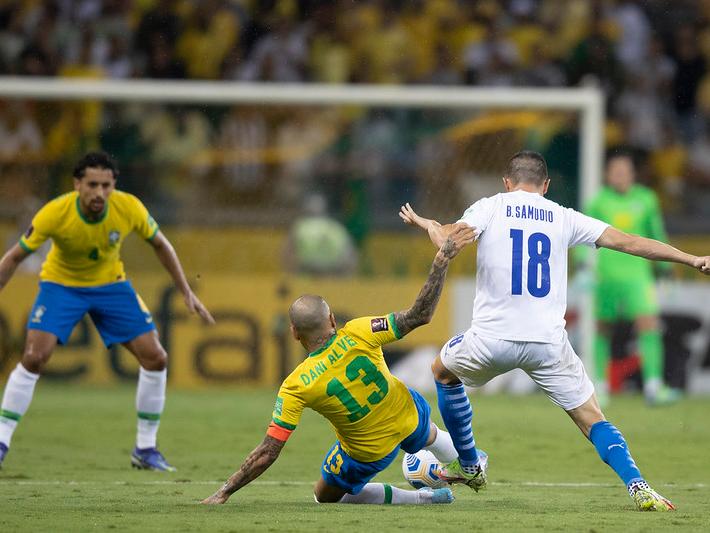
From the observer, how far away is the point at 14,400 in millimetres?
8469

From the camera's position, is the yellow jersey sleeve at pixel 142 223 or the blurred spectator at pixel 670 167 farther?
the blurred spectator at pixel 670 167

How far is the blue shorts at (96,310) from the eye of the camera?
28.4 ft

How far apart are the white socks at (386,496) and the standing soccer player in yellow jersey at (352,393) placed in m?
0.13

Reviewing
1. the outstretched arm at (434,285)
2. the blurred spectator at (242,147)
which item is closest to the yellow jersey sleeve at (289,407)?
the outstretched arm at (434,285)

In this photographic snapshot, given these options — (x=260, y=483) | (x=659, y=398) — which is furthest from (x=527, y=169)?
(x=659, y=398)

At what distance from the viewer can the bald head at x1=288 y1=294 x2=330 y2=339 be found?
20.9 feet

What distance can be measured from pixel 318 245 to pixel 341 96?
72.2 inches

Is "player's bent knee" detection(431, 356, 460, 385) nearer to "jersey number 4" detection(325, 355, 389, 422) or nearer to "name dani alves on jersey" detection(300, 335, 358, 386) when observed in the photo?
"jersey number 4" detection(325, 355, 389, 422)

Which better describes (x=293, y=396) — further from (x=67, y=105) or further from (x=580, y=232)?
(x=67, y=105)

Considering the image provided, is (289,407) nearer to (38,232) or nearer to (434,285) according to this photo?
(434,285)

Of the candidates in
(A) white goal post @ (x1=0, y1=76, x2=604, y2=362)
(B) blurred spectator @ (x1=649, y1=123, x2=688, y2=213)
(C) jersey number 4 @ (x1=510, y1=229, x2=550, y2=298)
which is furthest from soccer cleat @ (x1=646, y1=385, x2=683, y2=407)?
(C) jersey number 4 @ (x1=510, y1=229, x2=550, y2=298)

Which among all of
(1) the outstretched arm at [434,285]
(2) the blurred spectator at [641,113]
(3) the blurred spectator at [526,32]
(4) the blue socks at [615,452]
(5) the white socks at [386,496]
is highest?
(3) the blurred spectator at [526,32]

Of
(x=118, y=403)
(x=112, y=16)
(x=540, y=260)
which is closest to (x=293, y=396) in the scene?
(x=540, y=260)

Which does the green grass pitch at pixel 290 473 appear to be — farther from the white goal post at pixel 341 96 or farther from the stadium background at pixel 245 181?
the white goal post at pixel 341 96
